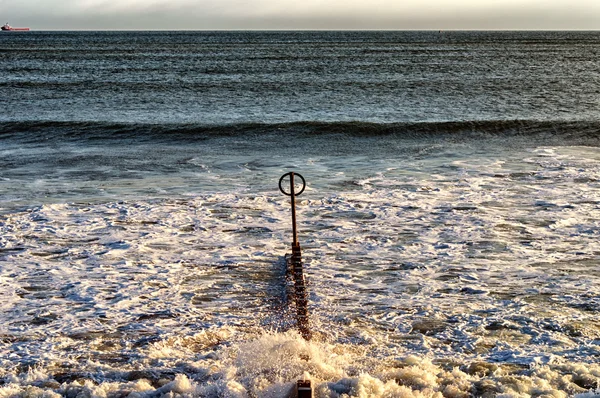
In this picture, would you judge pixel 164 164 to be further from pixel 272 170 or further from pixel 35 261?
pixel 35 261

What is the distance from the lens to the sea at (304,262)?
5.88 metres

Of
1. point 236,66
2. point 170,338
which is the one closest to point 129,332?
point 170,338

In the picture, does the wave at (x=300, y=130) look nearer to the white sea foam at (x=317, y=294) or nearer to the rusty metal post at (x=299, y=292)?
the white sea foam at (x=317, y=294)

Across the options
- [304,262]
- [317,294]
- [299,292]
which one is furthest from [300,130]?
[299,292]

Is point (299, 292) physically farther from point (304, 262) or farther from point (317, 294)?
point (304, 262)

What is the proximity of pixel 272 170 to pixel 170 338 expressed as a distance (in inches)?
339

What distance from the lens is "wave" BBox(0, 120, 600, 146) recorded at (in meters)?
20.2

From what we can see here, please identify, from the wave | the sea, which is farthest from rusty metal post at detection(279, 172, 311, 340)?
the wave

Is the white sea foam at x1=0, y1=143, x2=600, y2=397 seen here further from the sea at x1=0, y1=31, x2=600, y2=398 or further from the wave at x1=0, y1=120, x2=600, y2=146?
the wave at x1=0, y1=120, x2=600, y2=146

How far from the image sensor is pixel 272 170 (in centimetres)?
1496

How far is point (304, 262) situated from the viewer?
8.86 metres

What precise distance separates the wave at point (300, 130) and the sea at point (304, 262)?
0.15m

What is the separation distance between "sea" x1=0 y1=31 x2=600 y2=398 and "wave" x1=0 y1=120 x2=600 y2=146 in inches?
5.8

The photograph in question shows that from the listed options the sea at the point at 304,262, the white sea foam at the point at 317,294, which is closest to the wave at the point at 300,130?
the sea at the point at 304,262
